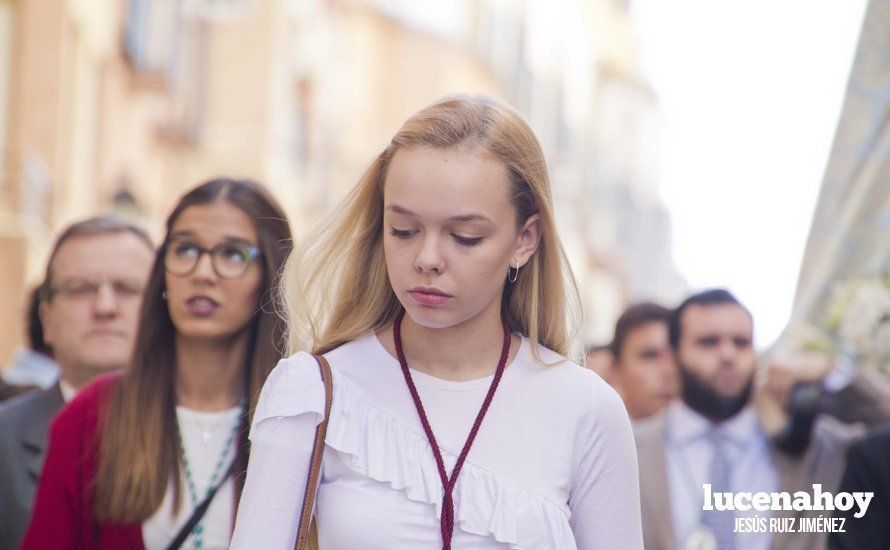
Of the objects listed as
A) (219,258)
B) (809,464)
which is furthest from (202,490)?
(809,464)

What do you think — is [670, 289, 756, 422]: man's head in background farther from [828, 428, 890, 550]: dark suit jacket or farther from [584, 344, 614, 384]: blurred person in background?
[828, 428, 890, 550]: dark suit jacket

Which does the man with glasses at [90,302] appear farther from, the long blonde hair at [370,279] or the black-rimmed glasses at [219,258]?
the long blonde hair at [370,279]

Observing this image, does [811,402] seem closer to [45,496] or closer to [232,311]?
[232,311]

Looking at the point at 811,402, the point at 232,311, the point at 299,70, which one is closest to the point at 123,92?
the point at 299,70

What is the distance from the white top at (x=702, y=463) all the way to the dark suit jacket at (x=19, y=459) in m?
2.68

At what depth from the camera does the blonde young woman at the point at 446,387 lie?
339 cm

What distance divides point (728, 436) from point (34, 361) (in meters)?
3.25

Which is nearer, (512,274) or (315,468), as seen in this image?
(315,468)

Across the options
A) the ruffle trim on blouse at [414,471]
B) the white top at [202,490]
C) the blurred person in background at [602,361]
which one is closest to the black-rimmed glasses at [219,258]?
the white top at [202,490]

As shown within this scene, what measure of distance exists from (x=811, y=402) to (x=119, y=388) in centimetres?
335

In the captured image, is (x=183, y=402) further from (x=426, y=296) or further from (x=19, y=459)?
(x=426, y=296)

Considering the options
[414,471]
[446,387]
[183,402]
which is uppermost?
[446,387]

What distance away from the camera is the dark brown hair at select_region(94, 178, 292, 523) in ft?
14.8

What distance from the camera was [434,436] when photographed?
3506 millimetres
